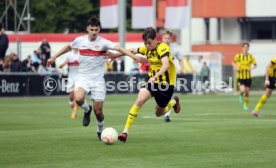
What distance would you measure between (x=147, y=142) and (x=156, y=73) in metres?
1.75

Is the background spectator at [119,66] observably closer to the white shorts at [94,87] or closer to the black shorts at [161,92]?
the black shorts at [161,92]

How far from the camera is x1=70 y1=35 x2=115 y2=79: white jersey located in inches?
658

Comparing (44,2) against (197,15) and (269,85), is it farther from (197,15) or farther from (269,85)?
(269,85)

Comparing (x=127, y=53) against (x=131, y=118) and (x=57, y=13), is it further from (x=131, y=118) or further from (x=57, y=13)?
(x=57, y=13)

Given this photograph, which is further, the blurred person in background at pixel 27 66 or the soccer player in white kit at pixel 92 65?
the blurred person in background at pixel 27 66

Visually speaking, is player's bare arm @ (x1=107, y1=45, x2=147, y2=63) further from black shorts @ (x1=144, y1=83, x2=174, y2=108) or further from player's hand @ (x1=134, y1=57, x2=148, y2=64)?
black shorts @ (x1=144, y1=83, x2=174, y2=108)

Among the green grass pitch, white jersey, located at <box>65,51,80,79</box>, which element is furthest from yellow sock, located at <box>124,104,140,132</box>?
white jersey, located at <box>65,51,80,79</box>

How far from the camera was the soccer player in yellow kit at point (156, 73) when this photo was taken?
1652 cm

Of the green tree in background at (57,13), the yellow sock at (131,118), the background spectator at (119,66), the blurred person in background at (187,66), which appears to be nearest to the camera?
the yellow sock at (131,118)

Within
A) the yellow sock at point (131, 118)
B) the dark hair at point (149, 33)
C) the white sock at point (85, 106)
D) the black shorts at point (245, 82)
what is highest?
the dark hair at point (149, 33)

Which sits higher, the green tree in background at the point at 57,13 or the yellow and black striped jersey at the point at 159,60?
the green tree in background at the point at 57,13

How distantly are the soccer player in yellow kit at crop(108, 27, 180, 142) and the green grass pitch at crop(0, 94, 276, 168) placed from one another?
0.74 m

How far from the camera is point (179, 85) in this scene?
42.4 meters

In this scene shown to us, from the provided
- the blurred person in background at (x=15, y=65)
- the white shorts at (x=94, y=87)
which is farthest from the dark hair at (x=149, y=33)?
the blurred person in background at (x=15, y=65)
